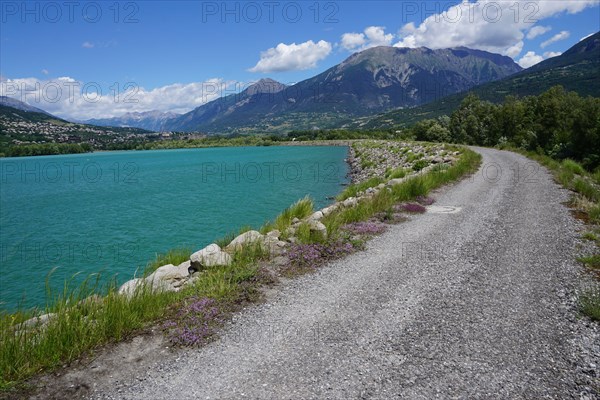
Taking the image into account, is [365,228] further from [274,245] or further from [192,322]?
[192,322]

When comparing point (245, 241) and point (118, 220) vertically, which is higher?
point (245, 241)

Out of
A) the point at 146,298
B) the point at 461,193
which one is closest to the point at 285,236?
the point at 146,298

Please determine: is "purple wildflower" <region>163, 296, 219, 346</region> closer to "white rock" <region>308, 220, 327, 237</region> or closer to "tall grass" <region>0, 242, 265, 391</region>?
"tall grass" <region>0, 242, 265, 391</region>

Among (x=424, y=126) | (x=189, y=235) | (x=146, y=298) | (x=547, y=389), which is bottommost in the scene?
(x=189, y=235)

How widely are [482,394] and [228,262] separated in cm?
611

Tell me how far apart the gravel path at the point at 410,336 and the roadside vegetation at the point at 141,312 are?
550 millimetres

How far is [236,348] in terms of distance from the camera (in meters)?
5.69

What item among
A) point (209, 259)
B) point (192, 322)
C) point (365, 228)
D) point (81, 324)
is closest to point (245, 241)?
point (209, 259)

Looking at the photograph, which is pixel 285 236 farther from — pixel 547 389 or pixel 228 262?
pixel 547 389

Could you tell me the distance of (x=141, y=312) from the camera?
645 cm

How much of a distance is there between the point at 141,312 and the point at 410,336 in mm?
4783

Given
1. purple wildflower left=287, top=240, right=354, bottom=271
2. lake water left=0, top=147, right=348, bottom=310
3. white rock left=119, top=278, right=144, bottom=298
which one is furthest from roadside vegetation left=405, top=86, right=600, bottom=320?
lake water left=0, top=147, right=348, bottom=310

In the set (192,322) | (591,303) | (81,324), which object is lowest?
(591,303)

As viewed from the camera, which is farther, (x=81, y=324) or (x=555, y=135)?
(x=555, y=135)
